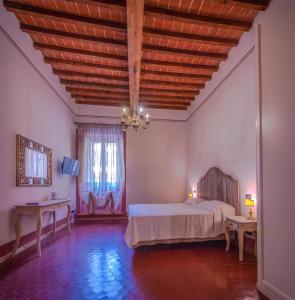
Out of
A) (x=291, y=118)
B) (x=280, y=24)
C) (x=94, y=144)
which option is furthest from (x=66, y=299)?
(x=94, y=144)

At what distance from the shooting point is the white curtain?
23.6 feet

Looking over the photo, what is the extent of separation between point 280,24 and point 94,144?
234 inches

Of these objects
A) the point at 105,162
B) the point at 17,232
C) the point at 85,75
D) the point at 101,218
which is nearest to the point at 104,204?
the point at 101,218

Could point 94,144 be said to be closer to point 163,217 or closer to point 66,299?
point 163,217

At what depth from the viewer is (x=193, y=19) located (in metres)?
3.54

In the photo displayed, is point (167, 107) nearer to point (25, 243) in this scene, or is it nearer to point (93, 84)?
point (93, 84)

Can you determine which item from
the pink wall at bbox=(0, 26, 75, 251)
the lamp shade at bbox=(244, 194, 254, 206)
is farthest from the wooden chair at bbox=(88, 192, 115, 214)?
the lamp shade at bbox=(244, 194, 254, 206)

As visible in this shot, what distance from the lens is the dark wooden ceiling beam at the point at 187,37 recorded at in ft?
12.8

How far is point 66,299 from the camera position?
2.33 metres

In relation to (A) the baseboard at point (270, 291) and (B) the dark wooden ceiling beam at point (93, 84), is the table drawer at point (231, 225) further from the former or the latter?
(B) the dark wooden ceiling beam at point (93, 84)

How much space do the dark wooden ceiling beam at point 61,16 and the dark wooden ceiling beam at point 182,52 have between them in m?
→ 0.71

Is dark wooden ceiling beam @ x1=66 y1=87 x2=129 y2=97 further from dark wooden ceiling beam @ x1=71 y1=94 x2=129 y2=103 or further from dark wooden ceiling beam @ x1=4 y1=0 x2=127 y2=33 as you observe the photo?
dark wooden ceiling beam @ x1=4 y1=0 x2=127 y2=33

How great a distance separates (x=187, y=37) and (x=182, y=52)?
18.3 inches

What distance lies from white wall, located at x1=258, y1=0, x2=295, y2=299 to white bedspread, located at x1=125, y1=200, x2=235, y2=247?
1.56m
